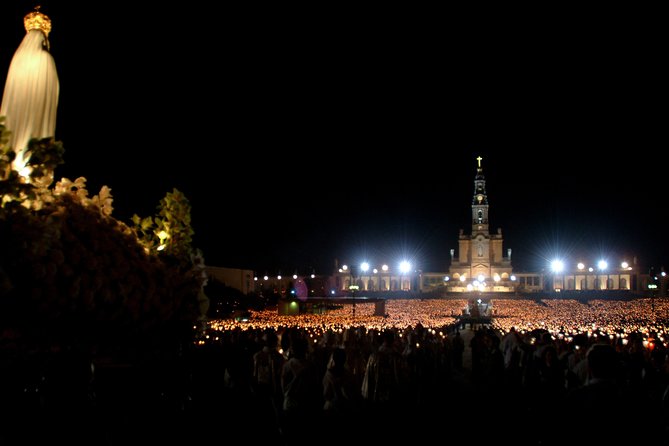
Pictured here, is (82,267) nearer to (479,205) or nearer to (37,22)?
(37,22)

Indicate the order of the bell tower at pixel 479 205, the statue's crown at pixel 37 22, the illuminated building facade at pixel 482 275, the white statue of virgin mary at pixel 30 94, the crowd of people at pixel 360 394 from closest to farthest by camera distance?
the crowd of people at pixel 360 394 < the white statue of virgin mary at pixel 30 94 < the statue's crown at pixel 37 22 < the illuminated building facade at pixel 482 275 < the bell tower at pixel 479 205

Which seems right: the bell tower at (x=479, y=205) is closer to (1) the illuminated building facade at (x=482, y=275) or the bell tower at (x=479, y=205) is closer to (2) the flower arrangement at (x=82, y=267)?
(1) the illuminated building facade at (x=482, y=275)

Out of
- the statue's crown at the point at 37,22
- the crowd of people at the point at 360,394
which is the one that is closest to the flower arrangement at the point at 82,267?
the crowd of people at the point at 360,394

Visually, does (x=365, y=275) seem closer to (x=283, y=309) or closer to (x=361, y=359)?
(x=283, y=309)

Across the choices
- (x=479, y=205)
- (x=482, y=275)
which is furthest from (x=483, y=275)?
(x=479, y=205)

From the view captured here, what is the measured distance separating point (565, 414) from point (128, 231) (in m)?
6.32

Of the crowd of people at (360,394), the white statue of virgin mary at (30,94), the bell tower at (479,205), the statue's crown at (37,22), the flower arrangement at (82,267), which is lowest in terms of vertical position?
the crowd of people at (360,394)

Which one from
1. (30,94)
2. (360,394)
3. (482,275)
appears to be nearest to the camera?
(30,94)

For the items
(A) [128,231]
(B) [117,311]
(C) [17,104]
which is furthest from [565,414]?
(C) [17,104]

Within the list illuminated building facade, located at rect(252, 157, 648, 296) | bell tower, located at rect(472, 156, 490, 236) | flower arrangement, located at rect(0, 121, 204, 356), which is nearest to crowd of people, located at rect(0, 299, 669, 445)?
flower arrangement, located at rect(0, 121, 204, 356)

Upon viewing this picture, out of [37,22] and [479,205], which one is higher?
[479,205]

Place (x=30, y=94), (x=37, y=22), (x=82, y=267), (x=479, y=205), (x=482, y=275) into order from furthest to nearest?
(x=479, y=205) → (x=482, y=275) → (x=37, y=22) → (x=30, y=94) → (x=82, y=267)

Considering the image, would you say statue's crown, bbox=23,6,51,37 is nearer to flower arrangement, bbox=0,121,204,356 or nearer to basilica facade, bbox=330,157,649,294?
flower arrangement, bbox=0,121,204,356

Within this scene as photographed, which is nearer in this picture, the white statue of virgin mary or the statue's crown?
the white statue of virgin mary
